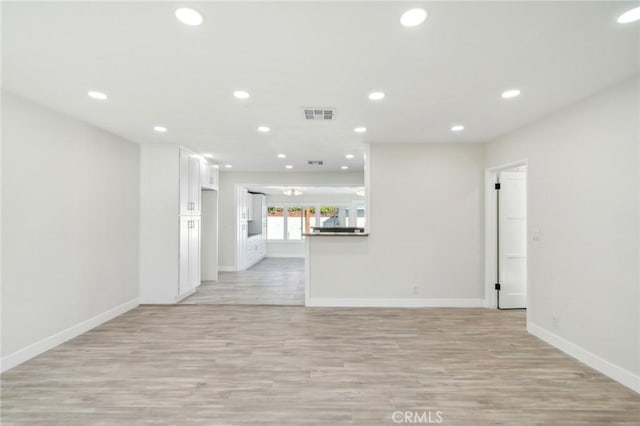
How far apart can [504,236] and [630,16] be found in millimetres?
3274

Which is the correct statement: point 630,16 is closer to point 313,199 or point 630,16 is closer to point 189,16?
point 189,16

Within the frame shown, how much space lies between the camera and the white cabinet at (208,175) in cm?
574

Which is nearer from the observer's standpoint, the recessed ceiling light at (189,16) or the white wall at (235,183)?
the recessed ceiling light at (189,16)

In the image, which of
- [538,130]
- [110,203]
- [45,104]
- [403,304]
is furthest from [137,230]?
[538,130]

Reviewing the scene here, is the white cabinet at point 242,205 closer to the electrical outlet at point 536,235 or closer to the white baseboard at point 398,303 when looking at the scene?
the white baseboard at point 398,303

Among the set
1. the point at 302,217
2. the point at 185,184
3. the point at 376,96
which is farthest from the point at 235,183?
the point at 376,96

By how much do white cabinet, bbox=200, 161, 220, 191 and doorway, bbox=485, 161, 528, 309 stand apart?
5.08 meters

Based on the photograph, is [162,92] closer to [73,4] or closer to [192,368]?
[73,4]

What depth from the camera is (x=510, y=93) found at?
266cm

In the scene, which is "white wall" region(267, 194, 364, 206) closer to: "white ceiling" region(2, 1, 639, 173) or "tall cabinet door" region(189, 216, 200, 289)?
"tall cabinet door" region(189, 216, 200, 289)

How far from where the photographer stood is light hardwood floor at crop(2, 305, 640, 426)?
2.03m

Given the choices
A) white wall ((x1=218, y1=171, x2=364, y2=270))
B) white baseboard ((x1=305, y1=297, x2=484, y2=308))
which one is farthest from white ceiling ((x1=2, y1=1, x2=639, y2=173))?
white wall ((x1=218, y1=171, x2=364, y2=270))

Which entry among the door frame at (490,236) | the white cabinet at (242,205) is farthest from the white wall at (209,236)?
the door frame at (490,236)

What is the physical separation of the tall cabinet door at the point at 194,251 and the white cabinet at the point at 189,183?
216 mm
